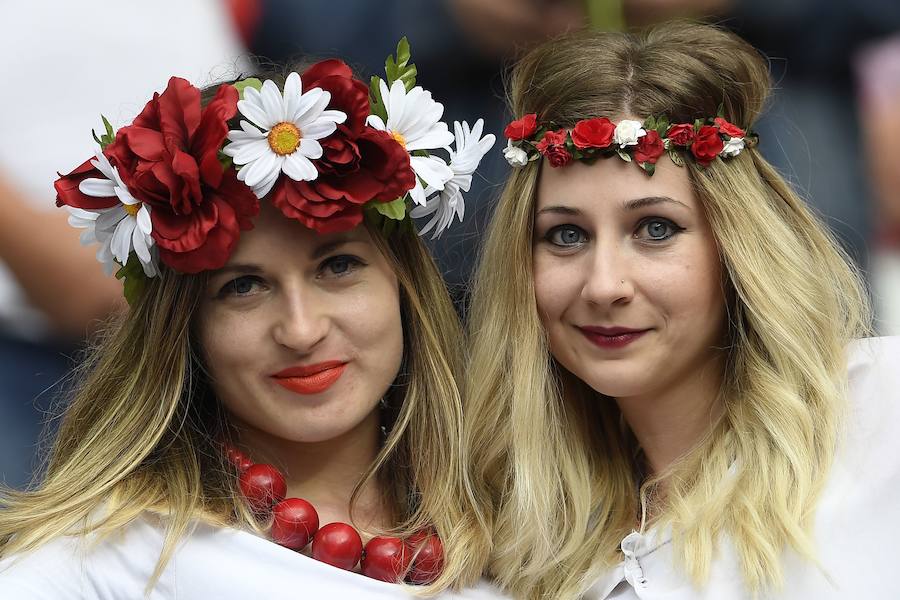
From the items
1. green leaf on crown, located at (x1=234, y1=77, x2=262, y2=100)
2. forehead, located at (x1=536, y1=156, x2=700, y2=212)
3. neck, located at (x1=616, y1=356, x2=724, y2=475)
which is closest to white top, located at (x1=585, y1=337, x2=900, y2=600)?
neck, located at (x1=616, y1=356, x2=724, y2=475)

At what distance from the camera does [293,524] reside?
8.54ft

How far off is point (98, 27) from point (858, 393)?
8.23 ft

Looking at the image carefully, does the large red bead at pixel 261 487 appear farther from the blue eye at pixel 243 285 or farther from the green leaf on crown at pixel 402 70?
the green leaf on crown at pixel 402 70

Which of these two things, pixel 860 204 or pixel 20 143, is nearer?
pixel 20 143

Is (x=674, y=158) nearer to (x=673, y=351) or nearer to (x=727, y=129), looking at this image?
(x=727, y=129)

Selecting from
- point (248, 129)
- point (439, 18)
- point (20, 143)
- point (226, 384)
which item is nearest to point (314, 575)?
point (226, 384)

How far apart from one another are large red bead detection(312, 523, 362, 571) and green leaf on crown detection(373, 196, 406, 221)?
72cm

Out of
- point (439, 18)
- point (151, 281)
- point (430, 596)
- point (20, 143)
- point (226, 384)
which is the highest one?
point (439, 18)

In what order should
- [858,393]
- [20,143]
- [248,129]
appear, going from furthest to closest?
[20,143] → [858,393] → [248,129]

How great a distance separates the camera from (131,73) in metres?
3.66

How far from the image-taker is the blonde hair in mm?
2547

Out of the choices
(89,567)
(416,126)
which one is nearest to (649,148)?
(416,126)

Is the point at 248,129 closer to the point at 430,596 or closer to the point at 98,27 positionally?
the point at 430,596

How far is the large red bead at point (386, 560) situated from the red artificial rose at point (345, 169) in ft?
2.42
